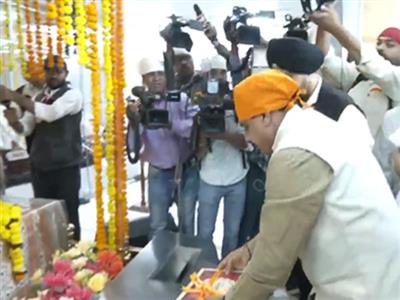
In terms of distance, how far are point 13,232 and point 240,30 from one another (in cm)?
139

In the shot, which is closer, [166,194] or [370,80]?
[370,80]

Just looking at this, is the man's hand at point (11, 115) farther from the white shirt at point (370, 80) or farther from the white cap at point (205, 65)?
the white shirt at point (370, 80)

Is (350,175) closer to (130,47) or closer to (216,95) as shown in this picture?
(216,95)

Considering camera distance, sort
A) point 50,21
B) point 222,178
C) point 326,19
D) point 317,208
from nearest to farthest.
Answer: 1. point 317,208
2. point 326,19
3. point 50,21
4. point 222,178

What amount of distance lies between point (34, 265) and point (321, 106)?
103 cm

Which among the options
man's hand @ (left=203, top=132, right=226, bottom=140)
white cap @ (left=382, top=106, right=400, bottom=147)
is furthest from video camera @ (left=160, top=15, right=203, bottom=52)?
white cap @ (left=382, top=106, right=400, bottom=147)

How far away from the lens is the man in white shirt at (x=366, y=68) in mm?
1744

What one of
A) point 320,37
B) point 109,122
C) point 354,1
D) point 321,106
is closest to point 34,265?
point 109,122

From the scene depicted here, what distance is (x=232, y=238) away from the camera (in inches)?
94.0

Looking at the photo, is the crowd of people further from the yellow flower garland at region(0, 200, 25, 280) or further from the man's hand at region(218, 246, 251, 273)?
the yellow flower garland at region(0, 200, 25, 280)

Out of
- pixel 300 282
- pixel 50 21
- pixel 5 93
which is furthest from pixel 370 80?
pixel 5 93

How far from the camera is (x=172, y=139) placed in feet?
7.79

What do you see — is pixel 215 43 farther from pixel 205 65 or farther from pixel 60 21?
pixel 60 21

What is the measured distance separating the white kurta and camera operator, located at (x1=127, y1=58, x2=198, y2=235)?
4.38 feet
